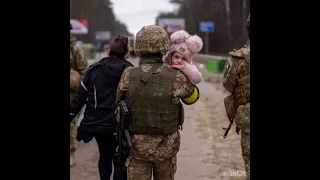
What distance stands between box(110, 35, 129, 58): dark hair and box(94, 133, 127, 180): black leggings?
A: 2.49ft

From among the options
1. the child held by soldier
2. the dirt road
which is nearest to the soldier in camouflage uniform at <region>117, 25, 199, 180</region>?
the child held by soldier

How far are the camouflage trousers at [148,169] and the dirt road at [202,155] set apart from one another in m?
2.10

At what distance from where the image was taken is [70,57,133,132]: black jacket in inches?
190

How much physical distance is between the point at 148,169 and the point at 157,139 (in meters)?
0.28

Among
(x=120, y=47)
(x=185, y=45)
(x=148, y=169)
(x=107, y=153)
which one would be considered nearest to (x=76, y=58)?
(x=120, y=47)

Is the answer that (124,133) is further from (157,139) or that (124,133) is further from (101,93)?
(101,93)

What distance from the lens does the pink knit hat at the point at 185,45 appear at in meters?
4.43

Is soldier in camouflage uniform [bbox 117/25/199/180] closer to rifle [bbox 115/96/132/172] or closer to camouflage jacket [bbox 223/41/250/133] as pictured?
rifle [bbox 115/96/132/172]

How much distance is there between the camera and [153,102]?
399 centimetres

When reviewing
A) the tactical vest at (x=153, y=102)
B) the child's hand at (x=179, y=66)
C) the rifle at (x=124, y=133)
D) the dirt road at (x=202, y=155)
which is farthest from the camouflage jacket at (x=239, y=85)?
the dirt road at (x=202, y=155)
